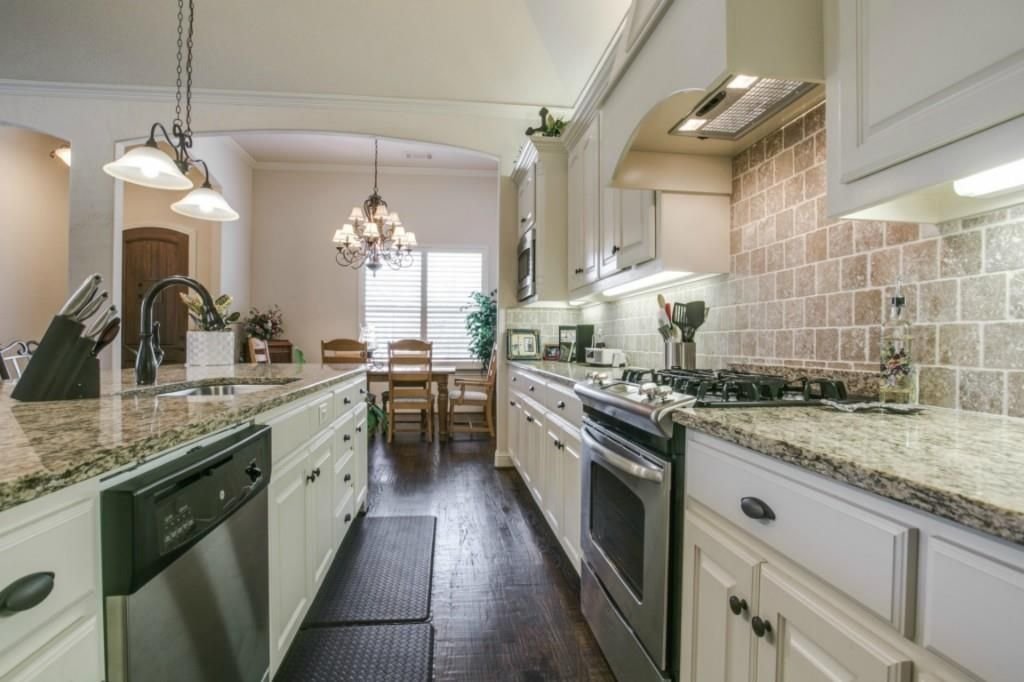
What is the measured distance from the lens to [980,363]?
1.04 m

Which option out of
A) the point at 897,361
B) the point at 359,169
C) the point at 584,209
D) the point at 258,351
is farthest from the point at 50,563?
the point at 359,169

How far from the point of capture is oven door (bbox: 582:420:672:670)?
3.83ft

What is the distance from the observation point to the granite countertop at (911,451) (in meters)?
0.49

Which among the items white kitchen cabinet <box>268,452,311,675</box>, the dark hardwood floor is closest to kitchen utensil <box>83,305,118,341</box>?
white kitchen cabinet <box>268,452,311,675</box>

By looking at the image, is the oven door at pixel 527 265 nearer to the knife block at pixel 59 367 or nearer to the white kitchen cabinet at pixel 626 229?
the white kitchen cabinet at pixel 626 229

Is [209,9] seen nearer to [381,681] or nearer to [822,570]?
[381,681]

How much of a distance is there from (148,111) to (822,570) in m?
4.93

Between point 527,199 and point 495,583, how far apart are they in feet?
8.67

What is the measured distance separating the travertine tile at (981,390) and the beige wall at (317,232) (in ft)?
17.3

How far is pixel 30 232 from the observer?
475 centimetres

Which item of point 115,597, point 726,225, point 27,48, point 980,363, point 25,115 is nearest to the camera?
point 115,597

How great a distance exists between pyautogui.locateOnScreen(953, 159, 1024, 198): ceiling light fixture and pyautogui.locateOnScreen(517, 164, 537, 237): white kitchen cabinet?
2.55m

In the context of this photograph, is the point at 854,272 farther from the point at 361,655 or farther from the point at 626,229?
the point at 361,655

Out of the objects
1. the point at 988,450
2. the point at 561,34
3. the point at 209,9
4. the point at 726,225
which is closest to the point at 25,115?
the point at 209,9
